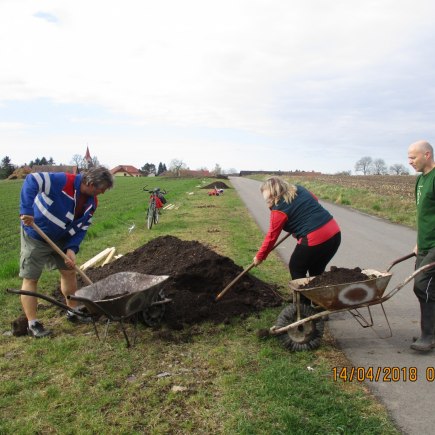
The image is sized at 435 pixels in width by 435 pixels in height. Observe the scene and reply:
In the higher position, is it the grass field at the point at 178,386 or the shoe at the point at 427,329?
the shoe at the point at 427,329

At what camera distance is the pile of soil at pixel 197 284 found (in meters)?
5.37

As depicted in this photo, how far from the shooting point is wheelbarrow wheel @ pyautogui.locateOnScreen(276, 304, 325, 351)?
4.46 meters

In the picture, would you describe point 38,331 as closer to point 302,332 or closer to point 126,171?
point 302,332

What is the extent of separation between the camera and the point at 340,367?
4.12 meters

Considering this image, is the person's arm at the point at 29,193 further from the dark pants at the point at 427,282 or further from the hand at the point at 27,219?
the dark pants at the point at 427,282

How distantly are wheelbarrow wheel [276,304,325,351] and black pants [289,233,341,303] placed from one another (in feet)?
2.23

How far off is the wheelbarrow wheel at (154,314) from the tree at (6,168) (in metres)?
93.0

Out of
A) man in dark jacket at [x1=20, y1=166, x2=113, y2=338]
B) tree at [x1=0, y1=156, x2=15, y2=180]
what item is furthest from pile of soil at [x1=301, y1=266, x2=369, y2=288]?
tree at [x1=0, y1=156, x2=15, y2=180]

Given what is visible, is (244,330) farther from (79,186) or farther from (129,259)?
(129,259)

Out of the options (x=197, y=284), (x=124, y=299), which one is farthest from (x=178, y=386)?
(x=197, y=284)

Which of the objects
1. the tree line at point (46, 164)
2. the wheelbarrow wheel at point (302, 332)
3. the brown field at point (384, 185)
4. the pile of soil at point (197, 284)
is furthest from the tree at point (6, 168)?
the wheelbarrow wheel at point (302, 332)

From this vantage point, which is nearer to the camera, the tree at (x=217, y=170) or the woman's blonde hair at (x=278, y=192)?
the woman's blonde hair at (x=278, y=192)

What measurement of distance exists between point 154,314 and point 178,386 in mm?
1457

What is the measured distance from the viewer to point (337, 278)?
4.52 m
